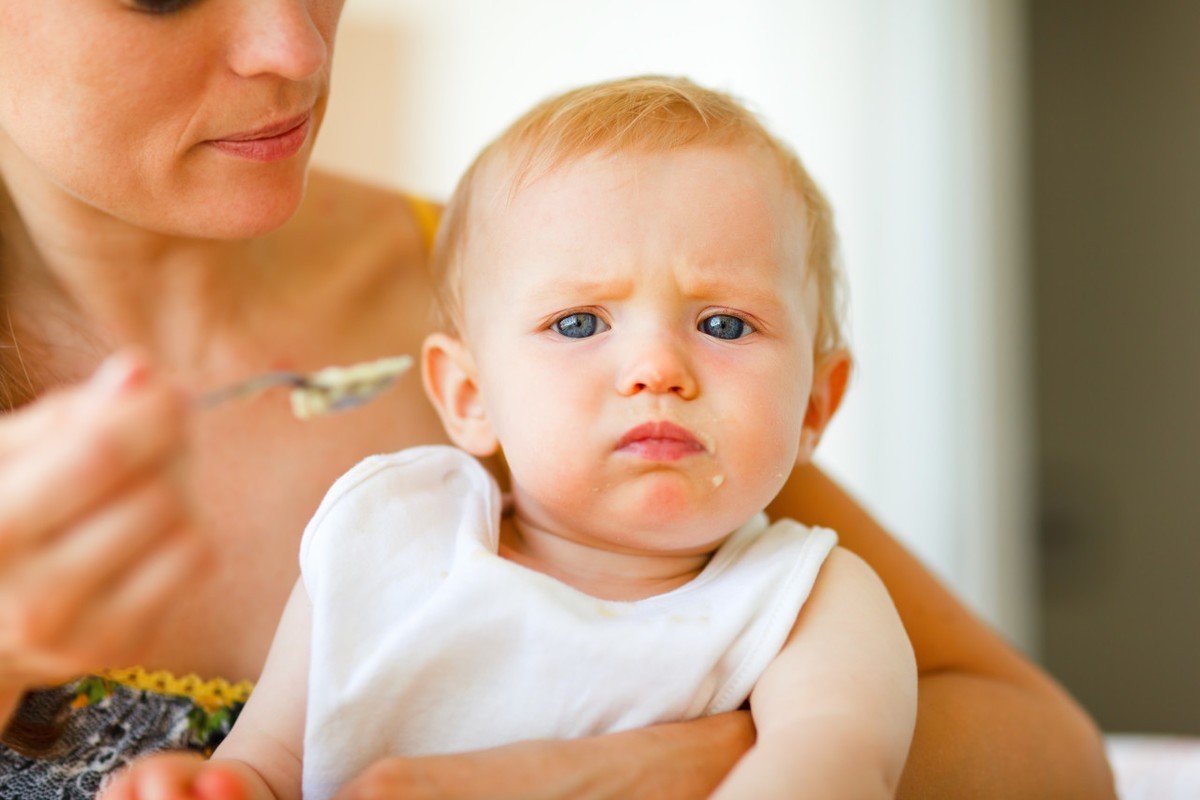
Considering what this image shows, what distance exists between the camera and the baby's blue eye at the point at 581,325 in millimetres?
830

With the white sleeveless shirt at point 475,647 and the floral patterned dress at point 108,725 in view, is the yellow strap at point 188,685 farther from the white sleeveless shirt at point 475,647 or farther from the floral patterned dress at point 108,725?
the white sleeveless shirt at point 475,647

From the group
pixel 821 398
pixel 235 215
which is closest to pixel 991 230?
pixel 821 398

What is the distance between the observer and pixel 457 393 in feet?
3.09

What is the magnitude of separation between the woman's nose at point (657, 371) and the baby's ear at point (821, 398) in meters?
0.19

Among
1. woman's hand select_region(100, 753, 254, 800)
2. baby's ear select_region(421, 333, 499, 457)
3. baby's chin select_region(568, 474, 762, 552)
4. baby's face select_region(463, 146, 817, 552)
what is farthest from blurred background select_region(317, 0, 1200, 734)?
woman's hand select_region(100, 753, 254, 800)

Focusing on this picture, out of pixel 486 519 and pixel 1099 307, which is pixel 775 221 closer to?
pixel 486 519

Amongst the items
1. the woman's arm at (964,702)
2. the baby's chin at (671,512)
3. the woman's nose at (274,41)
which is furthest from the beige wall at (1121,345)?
the woman's nose at (274,41)

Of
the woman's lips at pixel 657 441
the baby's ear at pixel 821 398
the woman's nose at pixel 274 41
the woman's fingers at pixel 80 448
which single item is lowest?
the baby's ear at pixel 821 398

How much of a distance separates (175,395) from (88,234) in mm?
531

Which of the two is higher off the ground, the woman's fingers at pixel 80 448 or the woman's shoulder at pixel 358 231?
the woman's fingers at pixel 80 448

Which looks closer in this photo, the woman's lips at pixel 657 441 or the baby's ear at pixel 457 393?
the woman's lips at pixel 657 441

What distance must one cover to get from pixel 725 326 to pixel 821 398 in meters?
0.17

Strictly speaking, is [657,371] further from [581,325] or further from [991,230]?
[991,230]

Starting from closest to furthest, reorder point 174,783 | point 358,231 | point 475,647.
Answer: point 174,783 < point 475,647 < point 358,231
